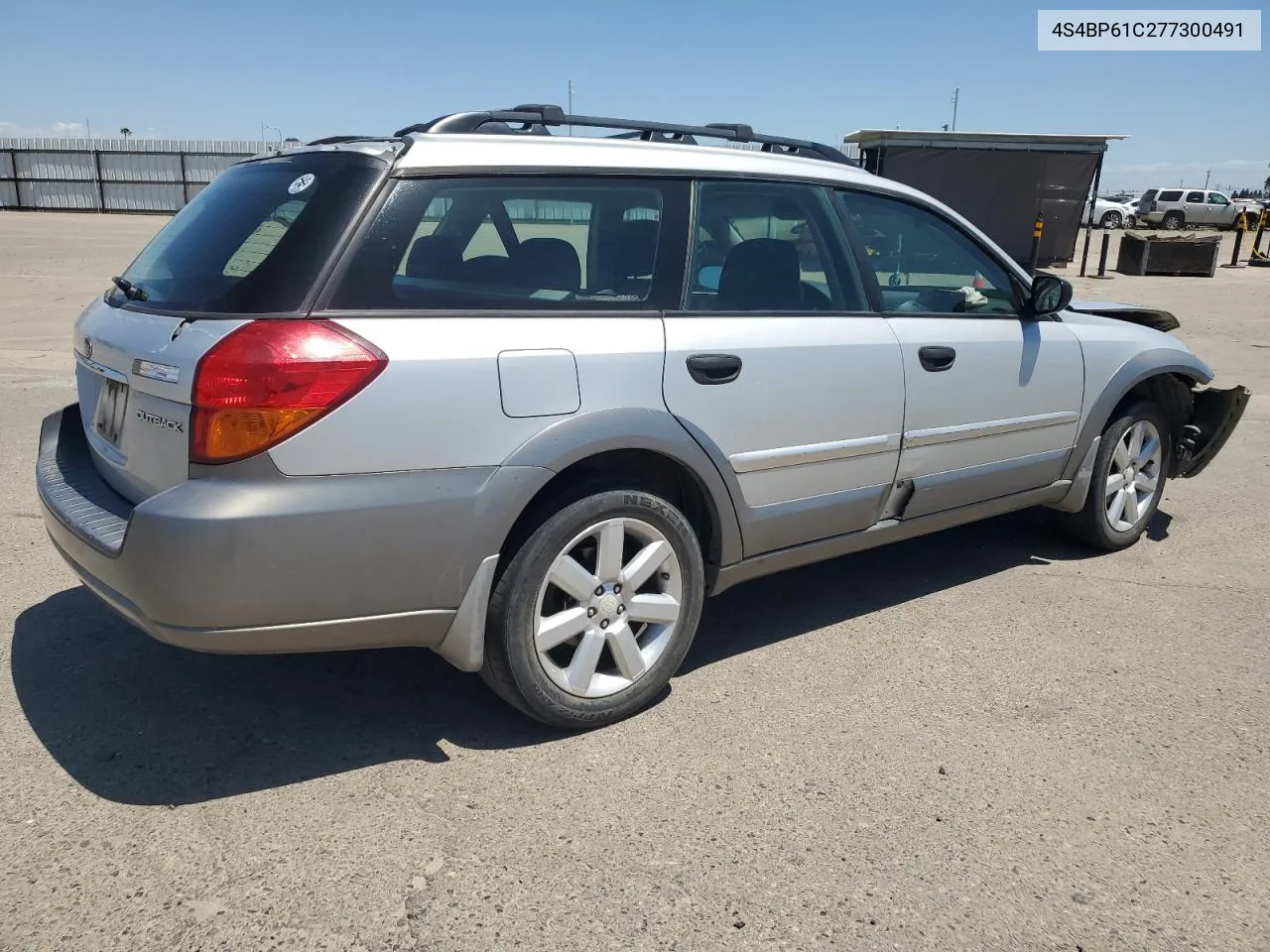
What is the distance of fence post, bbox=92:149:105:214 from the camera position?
35.0m

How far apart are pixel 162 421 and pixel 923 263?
2983mm

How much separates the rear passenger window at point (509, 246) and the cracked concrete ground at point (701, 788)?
1.33m

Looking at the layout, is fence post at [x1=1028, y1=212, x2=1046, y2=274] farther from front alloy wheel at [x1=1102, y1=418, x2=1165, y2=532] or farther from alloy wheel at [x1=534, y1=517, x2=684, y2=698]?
alloy wheel at [x1=534, y1=517, x2=684, y2=698]

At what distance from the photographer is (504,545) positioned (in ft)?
9.73

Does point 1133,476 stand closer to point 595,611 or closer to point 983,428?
point 983,428

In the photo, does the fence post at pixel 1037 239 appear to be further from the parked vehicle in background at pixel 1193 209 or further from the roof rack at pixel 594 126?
the parked vehicle in background at pixel 1193 209

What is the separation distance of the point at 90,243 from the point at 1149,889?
24.2 metres

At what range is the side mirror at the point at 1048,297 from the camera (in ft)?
14.0

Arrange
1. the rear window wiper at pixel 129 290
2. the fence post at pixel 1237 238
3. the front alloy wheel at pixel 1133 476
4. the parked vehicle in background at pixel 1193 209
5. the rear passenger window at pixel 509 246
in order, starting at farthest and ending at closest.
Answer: the parked vehicle in background at pixel 1193 209 → the fence post at pixel 1237 238 → the front alloy wheel at pixel 1133 476 → the rear window wiper at pixel 129 290 → the rear passenger window at pixel 509 246

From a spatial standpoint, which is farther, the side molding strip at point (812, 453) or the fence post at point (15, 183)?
the fence post at point (15, 183)

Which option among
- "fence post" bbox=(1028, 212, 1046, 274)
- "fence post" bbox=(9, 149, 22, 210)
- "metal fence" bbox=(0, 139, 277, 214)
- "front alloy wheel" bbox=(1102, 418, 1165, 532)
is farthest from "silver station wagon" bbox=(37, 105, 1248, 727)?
"fence post" bbox=(9, 149, 22, 210)

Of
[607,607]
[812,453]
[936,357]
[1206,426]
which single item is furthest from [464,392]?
[1206,426]

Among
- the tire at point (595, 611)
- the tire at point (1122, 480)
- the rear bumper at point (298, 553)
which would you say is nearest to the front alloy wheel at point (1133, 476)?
the tire at point (1122, 480)

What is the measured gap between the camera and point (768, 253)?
363 cm
